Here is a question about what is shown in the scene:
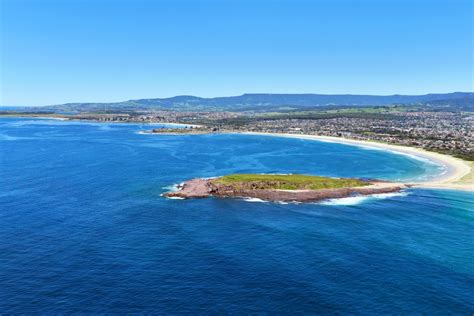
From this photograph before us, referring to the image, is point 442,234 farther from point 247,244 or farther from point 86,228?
point 86,228

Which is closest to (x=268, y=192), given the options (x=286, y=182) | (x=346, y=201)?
(x=286, y=182)

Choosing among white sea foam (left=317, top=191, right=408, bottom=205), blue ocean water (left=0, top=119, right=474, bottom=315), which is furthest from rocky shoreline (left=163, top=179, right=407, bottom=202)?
blue ocean water (left=0, top=119, right=474, bottom=315)

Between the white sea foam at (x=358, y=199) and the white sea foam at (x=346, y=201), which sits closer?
the white sea foam at (x=346, y=201)

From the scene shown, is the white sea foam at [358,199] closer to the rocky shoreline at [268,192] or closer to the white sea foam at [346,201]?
the white sea foam at [346,201]

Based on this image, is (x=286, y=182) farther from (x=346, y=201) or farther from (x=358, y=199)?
(x=358, y=199)

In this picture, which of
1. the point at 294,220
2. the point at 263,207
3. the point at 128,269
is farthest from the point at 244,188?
the point at 128,269

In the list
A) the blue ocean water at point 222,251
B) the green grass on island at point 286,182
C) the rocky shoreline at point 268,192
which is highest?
the green grass on island at point 286,182

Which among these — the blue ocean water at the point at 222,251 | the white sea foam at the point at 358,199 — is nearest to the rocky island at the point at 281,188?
the white sea foam at the point at 358,199
